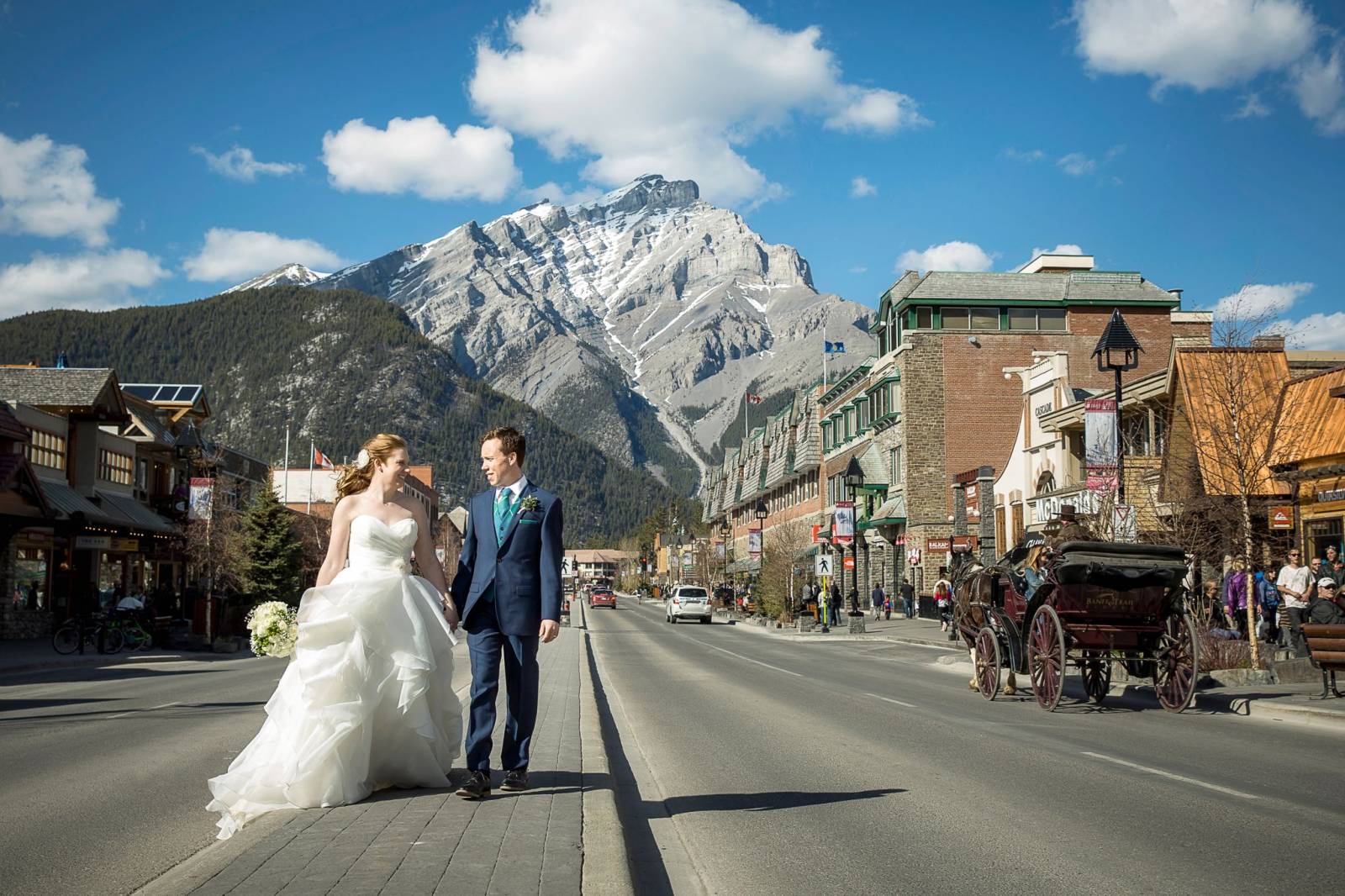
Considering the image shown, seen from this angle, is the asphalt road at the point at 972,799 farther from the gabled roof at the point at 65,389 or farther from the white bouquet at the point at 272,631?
the gabled roof at the point at 65,389

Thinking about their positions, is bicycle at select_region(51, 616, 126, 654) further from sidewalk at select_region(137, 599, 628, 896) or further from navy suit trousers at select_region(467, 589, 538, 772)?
navy suit trousers at select_region(467, 589, 538, 772)

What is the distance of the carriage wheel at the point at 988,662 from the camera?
15.6m

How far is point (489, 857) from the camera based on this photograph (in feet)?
17.5

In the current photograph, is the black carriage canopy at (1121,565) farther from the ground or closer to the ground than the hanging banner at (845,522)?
closer to the ground

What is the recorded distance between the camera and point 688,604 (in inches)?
2264

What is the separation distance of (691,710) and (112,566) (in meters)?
40.5

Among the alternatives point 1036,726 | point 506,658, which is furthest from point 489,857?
point 1036,726

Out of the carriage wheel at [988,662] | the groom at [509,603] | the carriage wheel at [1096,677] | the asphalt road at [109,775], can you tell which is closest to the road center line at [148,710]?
the asphalt road at [109,775]

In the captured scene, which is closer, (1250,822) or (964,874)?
(964,874)

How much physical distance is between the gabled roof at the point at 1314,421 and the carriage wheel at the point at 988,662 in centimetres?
1352

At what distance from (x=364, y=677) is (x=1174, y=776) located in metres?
6.21

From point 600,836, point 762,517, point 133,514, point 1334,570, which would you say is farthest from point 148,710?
point 762,517

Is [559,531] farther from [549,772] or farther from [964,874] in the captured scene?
[964,874]

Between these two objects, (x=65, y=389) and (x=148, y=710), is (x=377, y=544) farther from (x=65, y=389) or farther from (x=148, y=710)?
(x=65, y=389)
